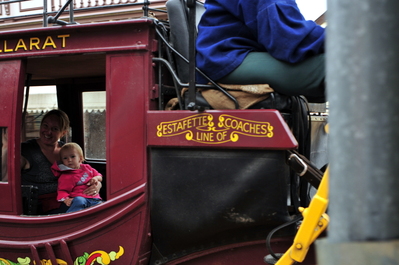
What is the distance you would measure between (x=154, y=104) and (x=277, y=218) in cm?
90

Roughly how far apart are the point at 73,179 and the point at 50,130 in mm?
619

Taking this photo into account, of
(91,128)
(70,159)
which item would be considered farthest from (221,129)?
(91,128)

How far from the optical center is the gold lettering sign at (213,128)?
215 centimetres

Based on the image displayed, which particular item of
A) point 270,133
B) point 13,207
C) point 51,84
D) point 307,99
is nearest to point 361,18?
point 270,133

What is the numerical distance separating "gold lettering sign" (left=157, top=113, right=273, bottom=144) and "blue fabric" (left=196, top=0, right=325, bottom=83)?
0.95ft

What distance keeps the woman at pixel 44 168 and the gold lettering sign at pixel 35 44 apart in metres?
0.86

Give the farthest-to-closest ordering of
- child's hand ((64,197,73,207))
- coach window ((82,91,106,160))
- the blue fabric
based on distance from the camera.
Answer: coach window ((82,91,106,160)) < child's hand ((64,197,73,207)) < the blue fabric

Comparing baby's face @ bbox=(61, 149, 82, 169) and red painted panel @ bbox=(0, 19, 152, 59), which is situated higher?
red painted panel @ bbox=(0, 19, 152, 59)

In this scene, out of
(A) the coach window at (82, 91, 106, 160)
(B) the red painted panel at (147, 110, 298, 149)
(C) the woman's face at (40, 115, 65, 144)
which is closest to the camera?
(B) the red painted panel at (147, 110, 298, 149)

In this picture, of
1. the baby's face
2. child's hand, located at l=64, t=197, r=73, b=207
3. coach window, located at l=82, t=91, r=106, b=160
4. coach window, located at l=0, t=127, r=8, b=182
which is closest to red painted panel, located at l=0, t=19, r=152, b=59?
coach window, located at l=0, t=127, r=8, b=182

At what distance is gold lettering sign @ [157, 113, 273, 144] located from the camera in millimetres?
2152

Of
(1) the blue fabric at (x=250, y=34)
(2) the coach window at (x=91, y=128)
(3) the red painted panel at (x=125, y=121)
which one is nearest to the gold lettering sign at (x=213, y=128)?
(3) the red painted panel at (x=125, y=121)

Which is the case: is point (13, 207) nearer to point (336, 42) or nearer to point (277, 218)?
point (277, 218)

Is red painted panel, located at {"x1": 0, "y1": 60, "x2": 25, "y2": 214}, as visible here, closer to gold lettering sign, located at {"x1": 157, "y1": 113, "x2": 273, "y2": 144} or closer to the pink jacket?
the pink jacket
